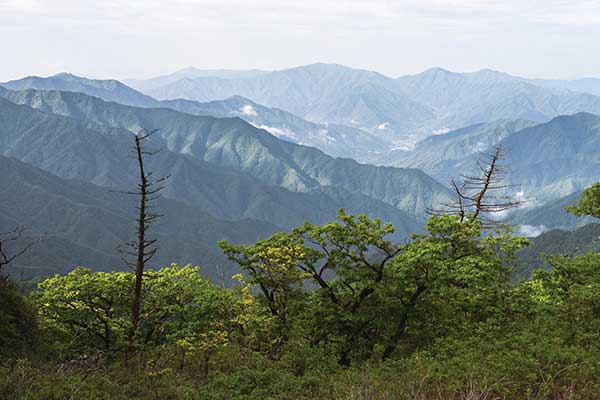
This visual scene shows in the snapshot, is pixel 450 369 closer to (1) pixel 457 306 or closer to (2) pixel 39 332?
(1) pixel 457 306

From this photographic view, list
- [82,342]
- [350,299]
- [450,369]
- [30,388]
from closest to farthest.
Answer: [30,388] < [450,369] < [350,299] < [82,342]

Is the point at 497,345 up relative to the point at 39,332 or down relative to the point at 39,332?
up

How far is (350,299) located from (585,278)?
11.9 metres

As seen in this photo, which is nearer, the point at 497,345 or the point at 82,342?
the point at 497,345

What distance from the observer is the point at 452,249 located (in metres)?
24.8

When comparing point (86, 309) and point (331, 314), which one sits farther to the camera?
point (86, 309)

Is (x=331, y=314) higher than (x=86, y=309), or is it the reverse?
(x=331, y=314)

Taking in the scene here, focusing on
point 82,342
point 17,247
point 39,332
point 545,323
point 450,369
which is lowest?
point 17,247

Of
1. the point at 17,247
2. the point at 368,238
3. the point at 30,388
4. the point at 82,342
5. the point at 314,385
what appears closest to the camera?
the point at 30,388

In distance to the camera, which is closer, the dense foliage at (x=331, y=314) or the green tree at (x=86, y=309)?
the dense foliage at (x=331, y=314)

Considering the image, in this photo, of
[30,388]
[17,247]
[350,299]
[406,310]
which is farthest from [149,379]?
[17,247]

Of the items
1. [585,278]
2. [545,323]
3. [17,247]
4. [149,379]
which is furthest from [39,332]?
[17,247]

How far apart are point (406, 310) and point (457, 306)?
267 centimetres

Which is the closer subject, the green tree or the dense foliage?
the dense foliage
